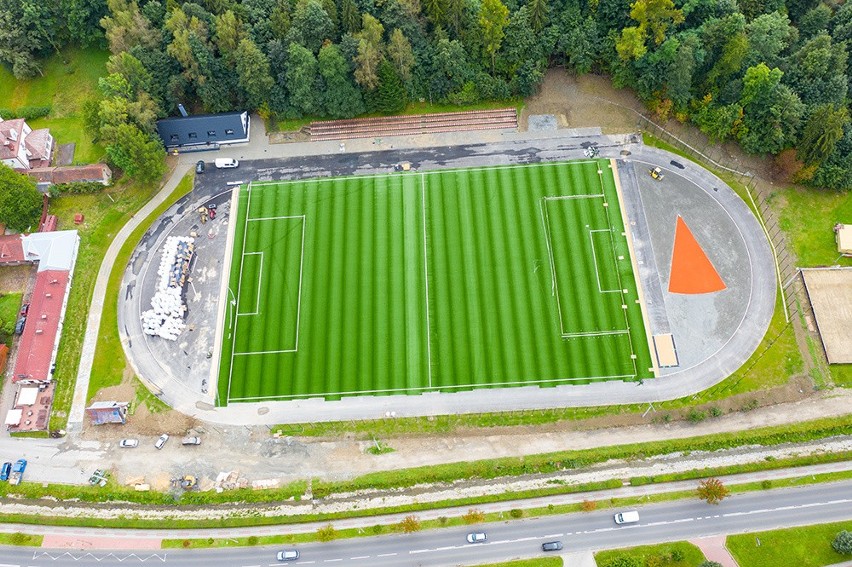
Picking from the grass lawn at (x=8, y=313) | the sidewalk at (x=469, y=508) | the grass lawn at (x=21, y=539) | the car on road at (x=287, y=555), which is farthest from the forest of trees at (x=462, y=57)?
the car on road at (x=287, y=555)

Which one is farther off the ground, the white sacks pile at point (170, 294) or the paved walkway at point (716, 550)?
the white sacks pile at point (170, 294)

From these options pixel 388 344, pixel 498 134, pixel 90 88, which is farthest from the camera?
pixel 90 88

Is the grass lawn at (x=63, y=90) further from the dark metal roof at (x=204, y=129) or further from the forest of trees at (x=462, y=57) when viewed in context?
the dark metal roof at (x=204, y=129)

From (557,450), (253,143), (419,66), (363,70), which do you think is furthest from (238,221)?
(557,450)

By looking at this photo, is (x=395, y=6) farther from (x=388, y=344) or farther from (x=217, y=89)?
(x=388, y=344)

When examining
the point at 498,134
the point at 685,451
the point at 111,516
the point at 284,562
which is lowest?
the point at 284,562

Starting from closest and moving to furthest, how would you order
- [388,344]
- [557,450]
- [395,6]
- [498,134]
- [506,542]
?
[506,542]
[557,450]
[388,344]
[395,6]
[498,134]

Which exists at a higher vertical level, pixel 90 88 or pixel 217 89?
pixel 90 88
